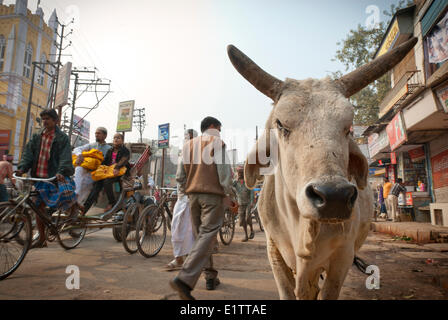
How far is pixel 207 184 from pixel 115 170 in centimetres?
288

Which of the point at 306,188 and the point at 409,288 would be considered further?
the point at 409,288

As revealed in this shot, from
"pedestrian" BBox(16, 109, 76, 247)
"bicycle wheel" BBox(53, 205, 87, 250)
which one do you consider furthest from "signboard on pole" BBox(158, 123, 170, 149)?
"pedestrian" BBox(16, 109, 76, 247)

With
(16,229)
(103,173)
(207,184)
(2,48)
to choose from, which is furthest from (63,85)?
(2,48)

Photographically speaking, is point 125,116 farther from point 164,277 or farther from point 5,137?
point 164,277

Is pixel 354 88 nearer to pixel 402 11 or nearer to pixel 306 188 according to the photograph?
pixel 306 188

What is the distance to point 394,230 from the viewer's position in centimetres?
877

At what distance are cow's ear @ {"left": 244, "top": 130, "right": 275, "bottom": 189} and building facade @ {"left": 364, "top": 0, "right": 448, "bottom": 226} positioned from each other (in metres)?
8.23

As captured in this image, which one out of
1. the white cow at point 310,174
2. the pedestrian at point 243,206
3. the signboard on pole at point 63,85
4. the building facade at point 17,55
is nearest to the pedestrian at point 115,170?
the pedestrian at point 243,206

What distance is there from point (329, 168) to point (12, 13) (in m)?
34.6

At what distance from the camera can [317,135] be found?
5.03ft

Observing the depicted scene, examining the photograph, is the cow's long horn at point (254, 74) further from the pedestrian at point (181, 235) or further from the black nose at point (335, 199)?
the pedestrian at point (181, 235)

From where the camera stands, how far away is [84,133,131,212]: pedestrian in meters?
5.32

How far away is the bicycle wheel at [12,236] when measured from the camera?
340 centimetres
